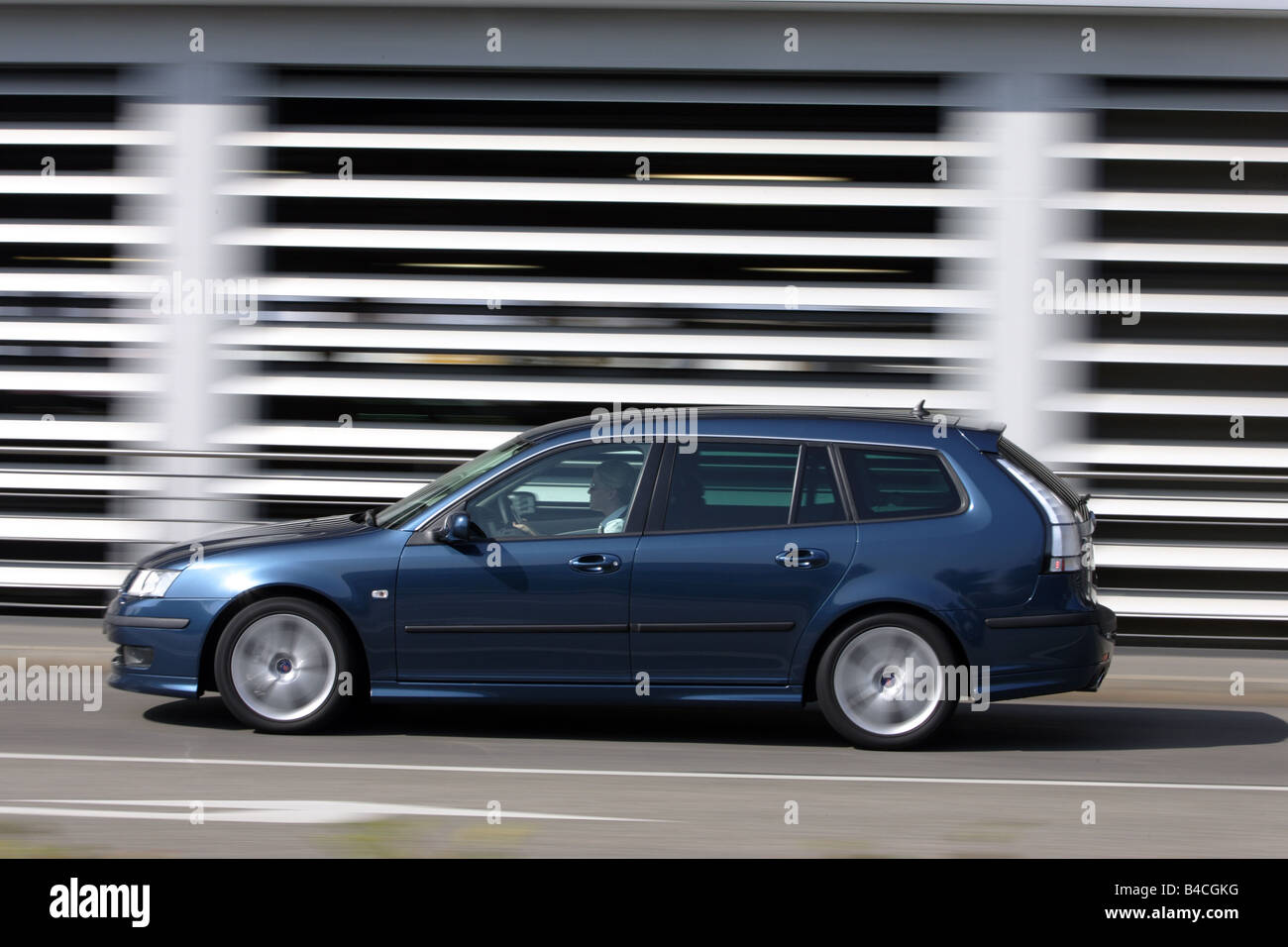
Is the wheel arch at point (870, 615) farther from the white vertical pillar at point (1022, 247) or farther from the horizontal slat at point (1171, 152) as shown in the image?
the horizontal slat at point (1171, 152)

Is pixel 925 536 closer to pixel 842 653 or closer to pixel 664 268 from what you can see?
pixel 842 653

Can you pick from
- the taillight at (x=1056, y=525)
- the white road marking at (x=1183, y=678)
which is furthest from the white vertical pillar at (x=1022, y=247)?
the taillight at (x=1056, y=525)

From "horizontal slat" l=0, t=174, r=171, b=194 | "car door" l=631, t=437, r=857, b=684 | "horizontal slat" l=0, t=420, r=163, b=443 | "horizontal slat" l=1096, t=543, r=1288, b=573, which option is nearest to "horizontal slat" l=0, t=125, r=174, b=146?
"horizontal slat" l=0, t=174, r=171, b=194

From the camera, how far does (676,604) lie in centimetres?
680

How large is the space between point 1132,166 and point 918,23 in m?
1.96

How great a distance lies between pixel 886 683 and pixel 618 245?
5.36 metres

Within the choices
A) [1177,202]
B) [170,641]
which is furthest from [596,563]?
[1177,202]

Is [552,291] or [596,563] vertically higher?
[552,291]

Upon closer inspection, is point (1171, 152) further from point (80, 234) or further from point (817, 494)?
point (80, 234)

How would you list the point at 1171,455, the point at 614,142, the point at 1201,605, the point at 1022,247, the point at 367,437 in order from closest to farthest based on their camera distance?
the point at 1201,605 < the point at 1022,247 < the point at 1171,455 < the point at 614,142 < the point at 367,437

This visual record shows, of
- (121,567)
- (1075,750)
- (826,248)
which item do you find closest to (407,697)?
(1075,750)

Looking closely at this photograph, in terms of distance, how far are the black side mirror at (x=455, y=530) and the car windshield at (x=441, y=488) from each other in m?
0.21

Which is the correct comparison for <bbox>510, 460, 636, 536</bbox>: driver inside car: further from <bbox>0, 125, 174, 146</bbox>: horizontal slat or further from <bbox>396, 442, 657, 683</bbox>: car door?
<bbox>0, 125, 174, 146</bbox>: horizontal slat

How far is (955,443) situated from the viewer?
23.1 feet
